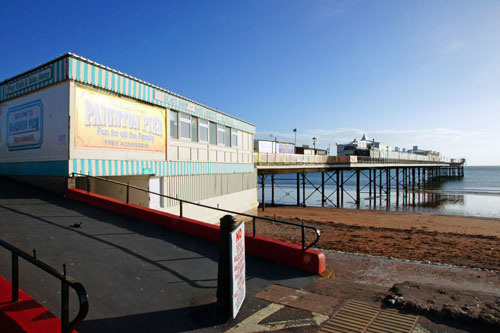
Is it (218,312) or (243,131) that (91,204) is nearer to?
(218,312)

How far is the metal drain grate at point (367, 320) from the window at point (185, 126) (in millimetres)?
12209

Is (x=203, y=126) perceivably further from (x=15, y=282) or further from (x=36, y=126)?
(x=15, y=282)

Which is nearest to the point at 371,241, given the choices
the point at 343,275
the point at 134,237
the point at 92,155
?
the point at 343,275

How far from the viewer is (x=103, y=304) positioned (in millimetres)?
4090

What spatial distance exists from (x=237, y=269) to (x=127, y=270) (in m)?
2.17

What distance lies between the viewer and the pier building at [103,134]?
10.1 meters

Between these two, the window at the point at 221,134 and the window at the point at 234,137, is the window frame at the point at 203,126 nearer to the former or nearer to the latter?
the window at the point at 221,134

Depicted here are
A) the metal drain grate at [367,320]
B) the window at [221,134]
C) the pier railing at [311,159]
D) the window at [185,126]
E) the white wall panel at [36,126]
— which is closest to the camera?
the metal drain grate at [367,320]

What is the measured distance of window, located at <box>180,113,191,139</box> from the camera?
15125mm

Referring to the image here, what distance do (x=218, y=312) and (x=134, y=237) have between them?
3596 mm

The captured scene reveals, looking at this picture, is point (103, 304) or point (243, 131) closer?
point (103, 304)

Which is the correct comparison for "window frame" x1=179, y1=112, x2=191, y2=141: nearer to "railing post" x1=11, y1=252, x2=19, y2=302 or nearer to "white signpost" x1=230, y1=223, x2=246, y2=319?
"white signpost" x1=230, y1=223, x2=246, y2=319

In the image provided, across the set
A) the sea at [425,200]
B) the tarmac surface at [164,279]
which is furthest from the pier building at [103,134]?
the sea at [425,200]

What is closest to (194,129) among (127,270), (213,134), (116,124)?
(213,134)
